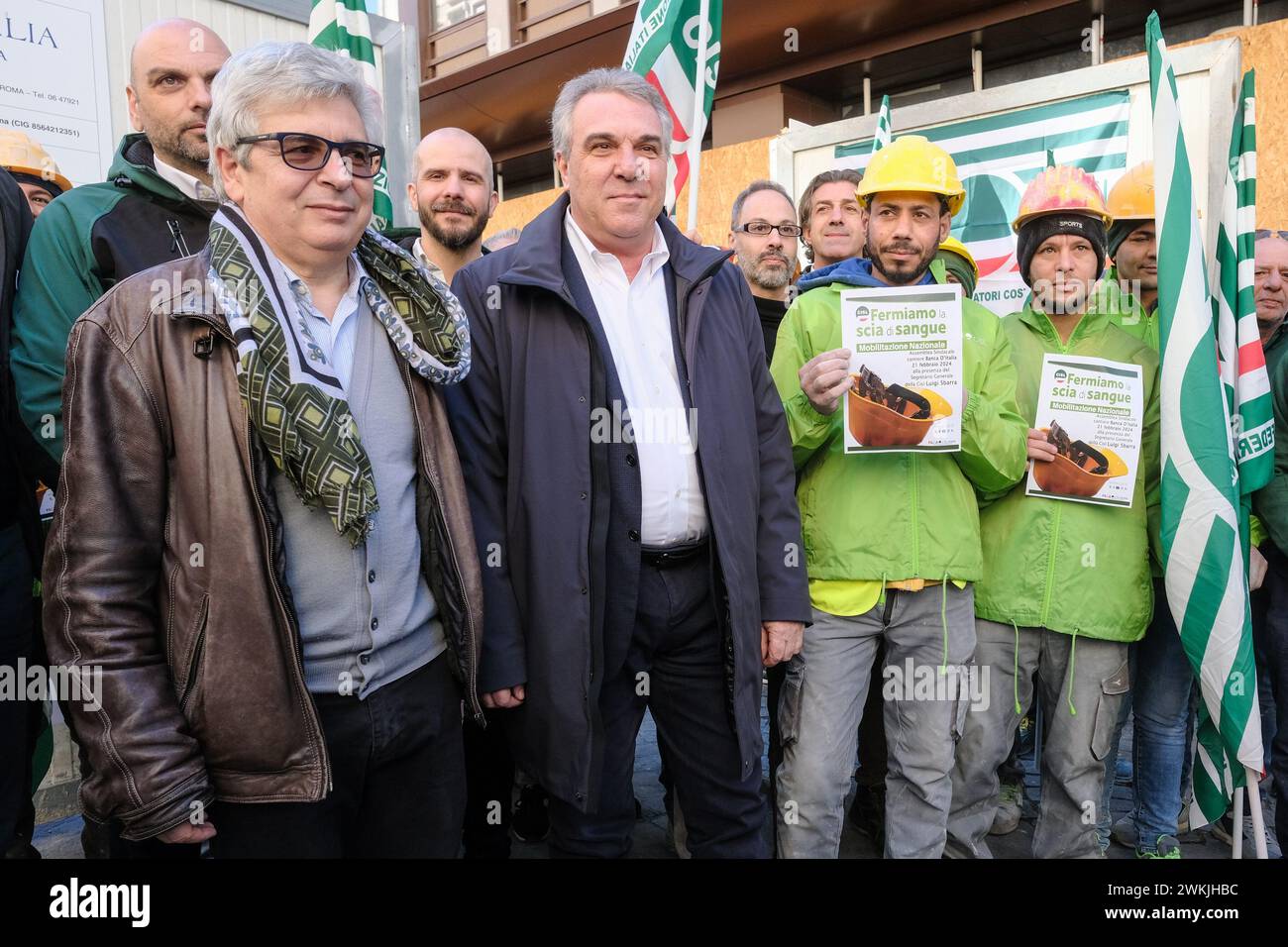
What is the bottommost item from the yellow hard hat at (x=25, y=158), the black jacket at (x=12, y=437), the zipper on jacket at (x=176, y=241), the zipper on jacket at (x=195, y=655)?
the zipper on jacket at (x=195, y=655)

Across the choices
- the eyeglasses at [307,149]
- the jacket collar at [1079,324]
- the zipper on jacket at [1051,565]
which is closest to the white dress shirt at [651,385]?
the eyeglasses at [307,149]

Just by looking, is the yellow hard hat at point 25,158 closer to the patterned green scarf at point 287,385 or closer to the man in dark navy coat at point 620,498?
the man in dark navy coat at point 620,498

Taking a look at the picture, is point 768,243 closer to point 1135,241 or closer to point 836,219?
point 836,219

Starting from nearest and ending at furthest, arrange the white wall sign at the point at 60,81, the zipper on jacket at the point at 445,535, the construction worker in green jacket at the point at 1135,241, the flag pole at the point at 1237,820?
the zipper on jacket at the point at 445,535
the flag pole at the point at 1237,820
the construction worker in green jacket at the point at 1135,241
the white wall sign at the point at 60,81

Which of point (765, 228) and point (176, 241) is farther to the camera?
point (765, 228)

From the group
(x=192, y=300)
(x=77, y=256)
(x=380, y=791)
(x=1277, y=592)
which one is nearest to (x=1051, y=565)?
(x=1277, y=592)

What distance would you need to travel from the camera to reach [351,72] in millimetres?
1875

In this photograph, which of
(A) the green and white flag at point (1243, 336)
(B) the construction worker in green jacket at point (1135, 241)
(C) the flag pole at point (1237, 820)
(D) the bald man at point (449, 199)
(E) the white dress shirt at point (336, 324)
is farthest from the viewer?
(D) the bald man at point (449, 199)

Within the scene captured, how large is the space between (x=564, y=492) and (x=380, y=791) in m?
0.85

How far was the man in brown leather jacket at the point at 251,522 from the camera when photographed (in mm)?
1635

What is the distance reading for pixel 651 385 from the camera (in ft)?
8.13

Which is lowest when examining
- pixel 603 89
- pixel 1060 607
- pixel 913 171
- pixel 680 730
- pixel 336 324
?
pixel 680 730

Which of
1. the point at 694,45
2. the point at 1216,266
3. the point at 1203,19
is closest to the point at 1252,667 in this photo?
the point at 1216,266
